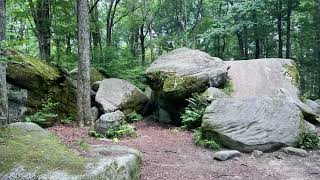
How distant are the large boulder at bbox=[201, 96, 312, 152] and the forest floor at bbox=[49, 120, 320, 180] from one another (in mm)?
411

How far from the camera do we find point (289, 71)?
45.4 feet

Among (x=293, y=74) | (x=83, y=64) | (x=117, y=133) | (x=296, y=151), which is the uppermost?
(x=83, y=64)

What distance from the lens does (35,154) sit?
511cm

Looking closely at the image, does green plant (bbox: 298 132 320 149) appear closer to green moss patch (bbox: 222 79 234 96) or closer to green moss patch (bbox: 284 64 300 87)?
green moss patch (bbox: 222 79 234 96)

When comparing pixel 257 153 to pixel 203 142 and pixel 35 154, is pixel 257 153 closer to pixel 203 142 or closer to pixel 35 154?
pixel 203 142

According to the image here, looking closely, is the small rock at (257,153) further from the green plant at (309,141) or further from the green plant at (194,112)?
the green plant at (194,112)

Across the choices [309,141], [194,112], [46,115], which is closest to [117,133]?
[46,115]

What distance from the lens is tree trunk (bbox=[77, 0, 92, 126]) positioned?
10930mm

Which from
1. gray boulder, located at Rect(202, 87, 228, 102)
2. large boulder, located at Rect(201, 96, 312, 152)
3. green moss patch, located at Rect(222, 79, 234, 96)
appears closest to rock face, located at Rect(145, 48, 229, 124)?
green moss patch, located at Rect(222, 79, 234, 96)

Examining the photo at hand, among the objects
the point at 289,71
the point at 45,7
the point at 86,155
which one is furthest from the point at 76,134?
the point at 289,71

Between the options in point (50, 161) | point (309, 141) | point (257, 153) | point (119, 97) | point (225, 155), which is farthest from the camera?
point (119, 97)

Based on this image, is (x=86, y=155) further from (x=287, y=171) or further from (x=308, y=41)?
(x=308, y=41)

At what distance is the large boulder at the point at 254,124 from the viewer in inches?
355

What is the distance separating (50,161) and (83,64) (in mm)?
6763
